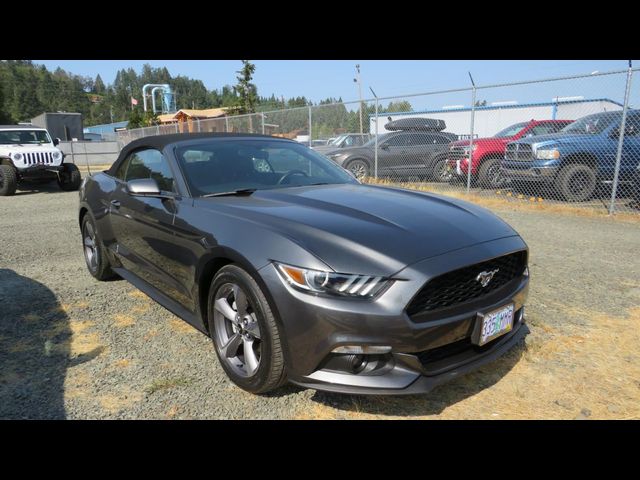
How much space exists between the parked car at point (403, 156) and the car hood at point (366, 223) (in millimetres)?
8881

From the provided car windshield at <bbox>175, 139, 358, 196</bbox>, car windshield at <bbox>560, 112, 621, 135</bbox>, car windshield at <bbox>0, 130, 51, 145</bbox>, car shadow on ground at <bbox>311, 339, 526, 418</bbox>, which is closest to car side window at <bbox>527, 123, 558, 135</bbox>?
car windshield at <bbox>560, 112, 621, 135</bbox>

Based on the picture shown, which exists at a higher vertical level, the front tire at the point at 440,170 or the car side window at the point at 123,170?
the car side window at the point at 123,170

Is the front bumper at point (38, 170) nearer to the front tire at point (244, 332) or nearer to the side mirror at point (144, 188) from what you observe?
the side mirror at point (144, 188)

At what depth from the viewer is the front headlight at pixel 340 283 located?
2115 millimetres

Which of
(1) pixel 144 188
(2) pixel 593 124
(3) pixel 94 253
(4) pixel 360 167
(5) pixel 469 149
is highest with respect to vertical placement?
(2) pixel 593 124

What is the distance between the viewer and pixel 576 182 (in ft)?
28.5

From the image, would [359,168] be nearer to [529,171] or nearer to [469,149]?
[469,149]

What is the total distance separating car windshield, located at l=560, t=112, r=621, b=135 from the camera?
8281 mm

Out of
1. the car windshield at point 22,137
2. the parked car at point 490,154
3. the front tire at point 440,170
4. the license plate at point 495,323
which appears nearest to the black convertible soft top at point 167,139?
the license plate at point 495,323

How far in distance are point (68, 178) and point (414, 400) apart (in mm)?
13954

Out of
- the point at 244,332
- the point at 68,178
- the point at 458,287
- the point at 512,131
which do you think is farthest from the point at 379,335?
the point at 68,178
